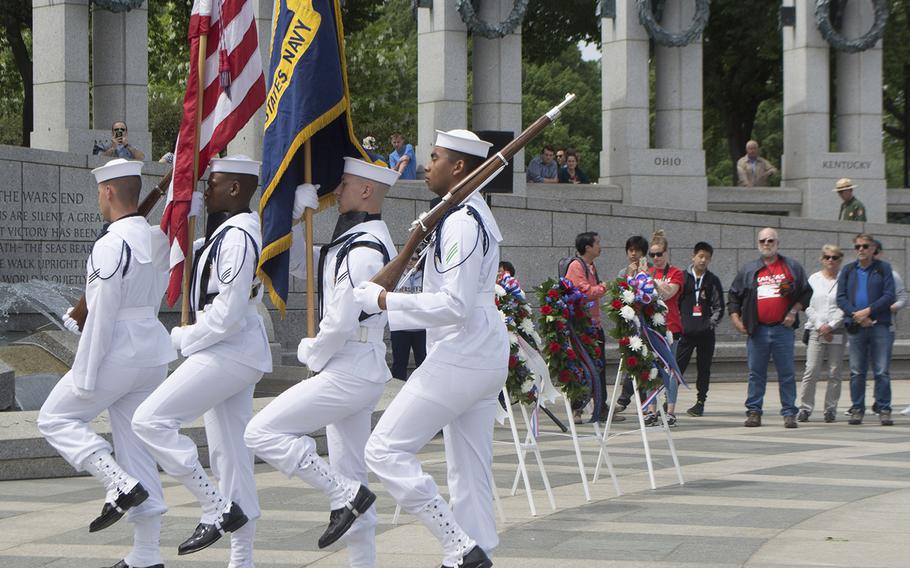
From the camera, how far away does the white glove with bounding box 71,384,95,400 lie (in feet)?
25.5

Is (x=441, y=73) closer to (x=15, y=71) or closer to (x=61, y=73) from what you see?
(x=61, y=73)

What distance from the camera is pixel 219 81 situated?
A: 8.55m

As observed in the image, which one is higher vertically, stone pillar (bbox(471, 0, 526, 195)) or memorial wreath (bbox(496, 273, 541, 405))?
stone pillar (bbox(471, 0, 526, 195))

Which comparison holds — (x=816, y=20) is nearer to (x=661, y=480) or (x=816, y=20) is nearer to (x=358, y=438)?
(x=661, y=480)

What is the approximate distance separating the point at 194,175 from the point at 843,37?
2315cm

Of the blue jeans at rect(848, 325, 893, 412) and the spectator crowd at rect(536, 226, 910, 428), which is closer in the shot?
the spectator crowd at rect(536, 226, 910, 428)

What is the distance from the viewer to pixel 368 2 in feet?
130

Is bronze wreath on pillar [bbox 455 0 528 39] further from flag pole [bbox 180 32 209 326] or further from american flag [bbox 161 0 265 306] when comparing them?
flag pole [bbox 180 32 209 326]

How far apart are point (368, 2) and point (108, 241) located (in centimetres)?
3233

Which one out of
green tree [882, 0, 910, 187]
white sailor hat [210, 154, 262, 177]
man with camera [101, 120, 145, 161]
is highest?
green tree [882, 0, 910, 187]

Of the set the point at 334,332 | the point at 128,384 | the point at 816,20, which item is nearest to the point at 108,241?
the point at 128,384

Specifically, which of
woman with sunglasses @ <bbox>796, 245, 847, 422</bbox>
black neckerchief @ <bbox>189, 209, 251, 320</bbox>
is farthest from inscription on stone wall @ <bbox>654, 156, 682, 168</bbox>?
black neckerchief @ <bbox>189, 209, 251, 320</bbox>

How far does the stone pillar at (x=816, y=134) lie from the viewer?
29.4 meters

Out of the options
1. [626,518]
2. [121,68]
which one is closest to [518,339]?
[626,518]
